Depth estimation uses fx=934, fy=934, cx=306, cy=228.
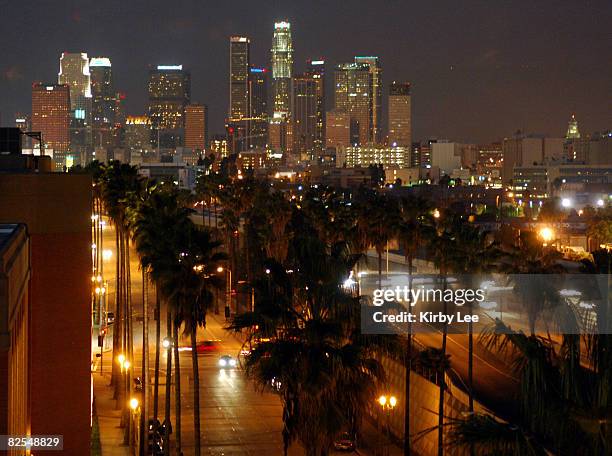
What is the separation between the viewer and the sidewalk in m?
33.0

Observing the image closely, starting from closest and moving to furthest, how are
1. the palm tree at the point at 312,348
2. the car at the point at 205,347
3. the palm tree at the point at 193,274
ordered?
1. the palm tree at the point at 312,348
2. the palm tree at the point at 193,274
3. the car at the point at 205,347

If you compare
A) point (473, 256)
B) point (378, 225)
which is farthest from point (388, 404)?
point (378, 225)

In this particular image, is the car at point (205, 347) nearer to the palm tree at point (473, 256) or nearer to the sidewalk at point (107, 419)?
the sidewalk at point (107, 419)

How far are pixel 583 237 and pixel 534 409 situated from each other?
262ft

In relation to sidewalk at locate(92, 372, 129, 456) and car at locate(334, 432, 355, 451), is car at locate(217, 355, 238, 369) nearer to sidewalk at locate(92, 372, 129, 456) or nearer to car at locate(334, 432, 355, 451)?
sidewalk at locate(92, 372, 129, 456)

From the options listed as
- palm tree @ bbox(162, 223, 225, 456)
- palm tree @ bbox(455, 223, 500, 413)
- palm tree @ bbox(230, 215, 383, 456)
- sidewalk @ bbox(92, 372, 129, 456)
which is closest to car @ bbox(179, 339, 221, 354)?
sidewalk @ bbox(92, 372, 129, 456)

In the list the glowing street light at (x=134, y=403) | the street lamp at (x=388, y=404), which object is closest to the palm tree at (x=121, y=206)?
the glowing street light at (x=134, y=403)

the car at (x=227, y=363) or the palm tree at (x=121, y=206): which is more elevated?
the palm tree at (x=121, y=206)

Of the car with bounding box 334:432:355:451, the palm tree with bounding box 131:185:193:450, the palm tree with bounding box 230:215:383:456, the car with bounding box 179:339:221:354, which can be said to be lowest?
the car with bounding box 334:432:355:451

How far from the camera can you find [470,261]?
29.2 metres

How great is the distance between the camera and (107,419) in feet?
125

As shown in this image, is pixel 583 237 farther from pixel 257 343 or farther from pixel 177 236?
pixel 257 343

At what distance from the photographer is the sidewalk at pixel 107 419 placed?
1298 inches

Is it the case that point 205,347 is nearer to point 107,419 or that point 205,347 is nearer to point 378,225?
point 107,419
